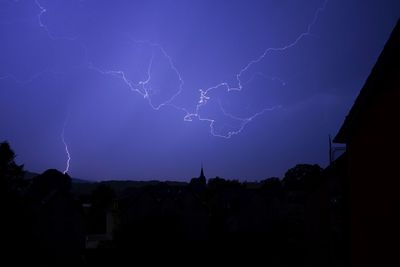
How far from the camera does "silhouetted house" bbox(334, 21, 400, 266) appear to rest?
894 cm

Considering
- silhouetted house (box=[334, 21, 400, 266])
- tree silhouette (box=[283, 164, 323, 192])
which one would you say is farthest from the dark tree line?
tree silhouette (box=[283, 164, 323, 192])

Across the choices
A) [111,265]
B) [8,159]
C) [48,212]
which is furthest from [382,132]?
[8,159]

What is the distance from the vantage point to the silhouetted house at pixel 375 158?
894 centimetres

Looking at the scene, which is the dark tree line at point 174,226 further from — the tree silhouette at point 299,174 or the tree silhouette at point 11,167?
the tree silhouette at point 299,174

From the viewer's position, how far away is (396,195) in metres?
8.75

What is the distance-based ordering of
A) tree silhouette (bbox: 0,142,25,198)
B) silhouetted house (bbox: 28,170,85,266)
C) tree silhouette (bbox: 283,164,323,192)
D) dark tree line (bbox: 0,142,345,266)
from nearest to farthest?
dark tree line (bbox: 0,142,345,266) < silhouetted house (bbox: 28,170,85,266) < tree silhouette (bbox: 0,142,25,198) < tree silhouette (bbox: 283,164,323,192)

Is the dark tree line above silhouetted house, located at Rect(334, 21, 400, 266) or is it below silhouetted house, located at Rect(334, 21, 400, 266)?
below

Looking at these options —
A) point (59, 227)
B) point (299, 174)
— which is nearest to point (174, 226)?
point (59, 227)

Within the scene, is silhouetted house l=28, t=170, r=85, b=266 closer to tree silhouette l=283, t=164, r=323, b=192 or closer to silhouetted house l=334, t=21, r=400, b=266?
silhouetted house l=334, t=21, r=400, b=266

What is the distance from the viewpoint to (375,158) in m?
9.58

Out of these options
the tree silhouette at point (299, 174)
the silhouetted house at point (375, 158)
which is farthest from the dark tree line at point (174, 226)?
the tree silhouette at point (299, 174)

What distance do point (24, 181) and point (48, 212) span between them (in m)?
10.9

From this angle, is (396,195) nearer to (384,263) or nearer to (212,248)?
(384,263)

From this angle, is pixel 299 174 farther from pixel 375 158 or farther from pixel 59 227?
pixel 375 158
